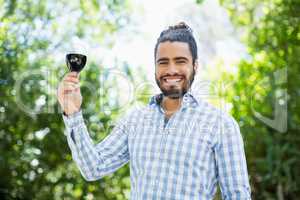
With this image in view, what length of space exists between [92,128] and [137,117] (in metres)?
1.75

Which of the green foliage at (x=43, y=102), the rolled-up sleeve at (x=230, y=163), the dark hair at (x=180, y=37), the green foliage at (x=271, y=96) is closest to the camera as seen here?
the rolled-up sleeve at (x=230, y=163)

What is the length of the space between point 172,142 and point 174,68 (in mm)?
205

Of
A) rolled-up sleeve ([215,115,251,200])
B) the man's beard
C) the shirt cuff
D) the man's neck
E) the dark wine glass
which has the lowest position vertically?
rolled-up sleeve ([215,115,251,200])

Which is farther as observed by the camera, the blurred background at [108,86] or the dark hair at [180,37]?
the blurred background at [108,86]

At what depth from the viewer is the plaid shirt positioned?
131cm

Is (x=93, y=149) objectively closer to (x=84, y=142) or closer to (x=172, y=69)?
(x=84, y=142)

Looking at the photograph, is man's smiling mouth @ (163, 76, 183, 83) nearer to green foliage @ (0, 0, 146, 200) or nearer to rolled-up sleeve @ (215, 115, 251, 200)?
rolled-up sleeve @ (215, 115, 251, 200)

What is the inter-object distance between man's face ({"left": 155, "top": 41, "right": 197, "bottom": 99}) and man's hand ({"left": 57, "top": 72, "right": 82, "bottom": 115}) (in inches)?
9.3

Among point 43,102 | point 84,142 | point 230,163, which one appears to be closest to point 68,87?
point 84,142

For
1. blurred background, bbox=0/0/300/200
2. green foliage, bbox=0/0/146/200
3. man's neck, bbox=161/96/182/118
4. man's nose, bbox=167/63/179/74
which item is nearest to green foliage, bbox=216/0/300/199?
blurred background, bbox=0/0/300/200

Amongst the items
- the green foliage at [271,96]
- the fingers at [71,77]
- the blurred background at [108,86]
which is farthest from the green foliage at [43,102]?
the fingers at [71,77]

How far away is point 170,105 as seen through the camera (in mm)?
1471

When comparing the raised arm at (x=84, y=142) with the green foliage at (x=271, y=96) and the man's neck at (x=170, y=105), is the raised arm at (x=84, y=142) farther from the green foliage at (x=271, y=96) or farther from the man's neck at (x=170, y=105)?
the green foliage at (x=271, y=96)

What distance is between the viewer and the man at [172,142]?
1.31 meters
